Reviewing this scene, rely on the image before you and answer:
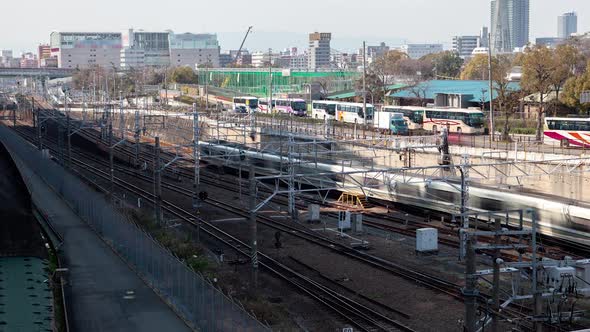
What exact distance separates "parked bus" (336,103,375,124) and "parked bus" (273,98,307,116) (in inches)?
222

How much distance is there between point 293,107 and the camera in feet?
164

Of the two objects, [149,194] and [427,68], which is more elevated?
[427,68]

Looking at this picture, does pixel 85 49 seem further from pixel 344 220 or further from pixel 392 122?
pixel 344 220

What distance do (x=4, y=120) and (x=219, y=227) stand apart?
136 ft

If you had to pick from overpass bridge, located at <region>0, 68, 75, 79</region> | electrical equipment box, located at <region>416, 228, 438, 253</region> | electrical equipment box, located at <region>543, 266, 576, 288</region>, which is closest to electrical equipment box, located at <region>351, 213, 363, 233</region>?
electrical equipment box, located at <region>416, 228, 438, 253</region>

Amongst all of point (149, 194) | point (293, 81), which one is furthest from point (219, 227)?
point (293, 81)

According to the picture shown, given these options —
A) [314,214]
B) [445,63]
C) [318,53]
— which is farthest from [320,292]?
[318,53]

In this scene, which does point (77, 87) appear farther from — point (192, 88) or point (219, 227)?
point (219, 227)

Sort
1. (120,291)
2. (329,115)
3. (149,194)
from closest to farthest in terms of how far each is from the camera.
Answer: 1. (120,291)
2. (149,194)
3. (329,115)

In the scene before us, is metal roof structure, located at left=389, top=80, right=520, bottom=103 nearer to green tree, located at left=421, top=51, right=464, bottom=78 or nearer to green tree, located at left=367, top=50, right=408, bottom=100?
green tree, located at left=367, top=50, right=408, bottom=100

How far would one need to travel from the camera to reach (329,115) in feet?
151

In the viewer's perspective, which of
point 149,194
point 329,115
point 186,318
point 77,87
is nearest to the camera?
point 186,318

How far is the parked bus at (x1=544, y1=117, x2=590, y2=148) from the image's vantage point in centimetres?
2744

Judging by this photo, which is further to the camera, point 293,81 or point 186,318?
point 293,81
